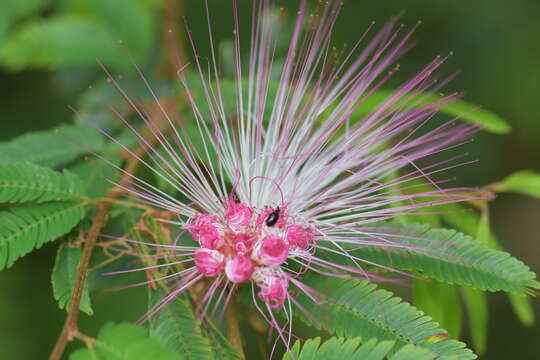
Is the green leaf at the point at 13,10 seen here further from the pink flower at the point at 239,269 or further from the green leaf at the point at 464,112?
the pink flower at the point at 239,269

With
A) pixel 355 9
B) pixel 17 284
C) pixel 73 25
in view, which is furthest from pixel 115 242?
pixel 355 9

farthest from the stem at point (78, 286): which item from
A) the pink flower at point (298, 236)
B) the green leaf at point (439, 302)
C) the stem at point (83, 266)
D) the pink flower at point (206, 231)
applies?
the green leaf at point (439, 302)

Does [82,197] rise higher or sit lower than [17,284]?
higher

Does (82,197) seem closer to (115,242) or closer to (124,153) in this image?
(115,242)

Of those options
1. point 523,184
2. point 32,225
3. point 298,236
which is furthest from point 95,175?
point 523,184

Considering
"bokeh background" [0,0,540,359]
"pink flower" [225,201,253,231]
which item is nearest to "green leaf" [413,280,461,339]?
"pink flower" [225,201,253,231]

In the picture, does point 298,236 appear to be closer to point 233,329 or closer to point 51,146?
point 233,329

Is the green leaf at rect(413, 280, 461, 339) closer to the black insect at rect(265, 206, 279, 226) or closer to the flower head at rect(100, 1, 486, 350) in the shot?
the flower head at rect(100, 1, 486, 350)
